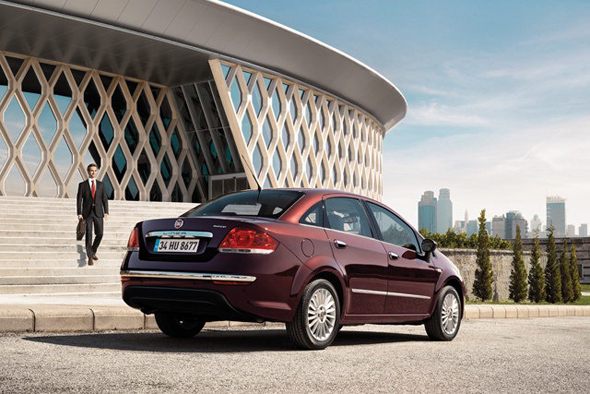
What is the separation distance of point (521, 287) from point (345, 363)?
21.5 m

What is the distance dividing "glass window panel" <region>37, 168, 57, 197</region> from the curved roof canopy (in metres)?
4.74

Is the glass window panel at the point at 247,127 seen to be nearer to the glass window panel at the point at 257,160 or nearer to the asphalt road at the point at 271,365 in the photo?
the glass window panel at the point at 257,160

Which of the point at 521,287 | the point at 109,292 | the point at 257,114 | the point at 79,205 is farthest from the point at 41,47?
the point at 521,287

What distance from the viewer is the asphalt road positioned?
4.70 metres

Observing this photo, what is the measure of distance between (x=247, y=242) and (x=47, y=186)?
2521 centimetres

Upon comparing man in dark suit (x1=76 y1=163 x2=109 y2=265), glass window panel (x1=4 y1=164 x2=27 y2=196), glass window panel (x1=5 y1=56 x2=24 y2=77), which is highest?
glass window panel (x1=5 y1=56 x2=24 y2=77)

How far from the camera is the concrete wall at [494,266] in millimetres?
24672

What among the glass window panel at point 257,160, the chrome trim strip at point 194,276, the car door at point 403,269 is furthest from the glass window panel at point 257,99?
the chrome trim strip at point 194,276

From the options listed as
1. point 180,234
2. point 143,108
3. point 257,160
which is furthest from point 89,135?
point 180,234

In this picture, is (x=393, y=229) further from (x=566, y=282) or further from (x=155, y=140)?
(x=155, y=140)

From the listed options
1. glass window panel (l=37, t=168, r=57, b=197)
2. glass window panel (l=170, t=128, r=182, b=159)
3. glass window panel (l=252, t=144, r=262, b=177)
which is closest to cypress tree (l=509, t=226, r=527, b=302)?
glass window panel (l=252, t=144, r=262, b=177)

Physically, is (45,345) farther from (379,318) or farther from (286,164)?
(286,164)

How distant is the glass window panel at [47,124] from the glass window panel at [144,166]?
4.23 m

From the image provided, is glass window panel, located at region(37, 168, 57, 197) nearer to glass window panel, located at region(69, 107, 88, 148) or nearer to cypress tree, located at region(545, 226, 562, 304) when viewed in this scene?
glass window panel, located at region(69, 107, 88, 148)
